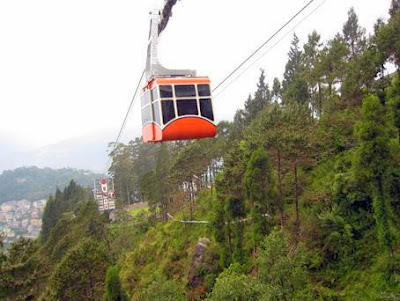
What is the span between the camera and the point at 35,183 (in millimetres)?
177625

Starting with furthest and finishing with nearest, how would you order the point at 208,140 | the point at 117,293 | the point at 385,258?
1. the point at 208,140
2. the point at 117,293
3. the point at 385,258

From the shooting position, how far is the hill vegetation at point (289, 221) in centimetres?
1286

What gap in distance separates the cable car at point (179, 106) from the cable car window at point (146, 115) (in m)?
0.06

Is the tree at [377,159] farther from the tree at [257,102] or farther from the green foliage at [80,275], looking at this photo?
the tree at [257,102]

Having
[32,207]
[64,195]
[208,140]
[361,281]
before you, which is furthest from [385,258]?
[32,207]

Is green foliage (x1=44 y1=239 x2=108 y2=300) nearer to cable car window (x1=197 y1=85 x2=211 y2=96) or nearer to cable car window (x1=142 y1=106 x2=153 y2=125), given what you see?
cable car window (x1=142 y1=106 x2=153 y2=125)

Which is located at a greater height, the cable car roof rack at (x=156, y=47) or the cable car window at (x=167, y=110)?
the cable car roof rack at (x=156, y=47)

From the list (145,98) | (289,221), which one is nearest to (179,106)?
(145,98)

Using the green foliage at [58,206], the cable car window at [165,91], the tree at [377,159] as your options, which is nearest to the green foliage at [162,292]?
the cable car window at [165,91]

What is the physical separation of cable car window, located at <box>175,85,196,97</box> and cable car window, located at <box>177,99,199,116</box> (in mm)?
172

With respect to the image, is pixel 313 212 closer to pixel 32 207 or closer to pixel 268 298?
pixel 268 298

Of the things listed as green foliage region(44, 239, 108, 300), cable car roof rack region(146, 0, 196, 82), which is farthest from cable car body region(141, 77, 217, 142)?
green foliage region(44, 239, 108, 300)

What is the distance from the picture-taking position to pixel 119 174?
2222 inches

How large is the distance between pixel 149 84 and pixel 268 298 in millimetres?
6744
